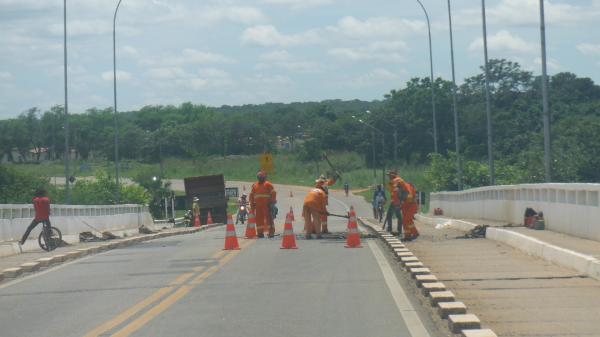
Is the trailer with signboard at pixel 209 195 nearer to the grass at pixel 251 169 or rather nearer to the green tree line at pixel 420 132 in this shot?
the green tree line at pixel 420 132

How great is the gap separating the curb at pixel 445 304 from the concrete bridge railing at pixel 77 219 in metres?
12.0

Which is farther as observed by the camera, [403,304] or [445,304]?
[403,304]

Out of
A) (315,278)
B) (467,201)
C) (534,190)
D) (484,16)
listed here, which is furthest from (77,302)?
(484,16)

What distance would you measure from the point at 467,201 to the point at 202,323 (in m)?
29.9

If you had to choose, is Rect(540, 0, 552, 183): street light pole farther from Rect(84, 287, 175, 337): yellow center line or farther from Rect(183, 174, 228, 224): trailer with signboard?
Rect(183, 174, 228, 224): trailer with signboard

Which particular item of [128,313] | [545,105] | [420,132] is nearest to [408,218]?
[545,105]

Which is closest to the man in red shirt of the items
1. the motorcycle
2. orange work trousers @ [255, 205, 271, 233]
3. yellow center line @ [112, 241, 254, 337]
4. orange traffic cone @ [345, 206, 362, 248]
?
orange work trousers @ [255, 205, 271, 233]

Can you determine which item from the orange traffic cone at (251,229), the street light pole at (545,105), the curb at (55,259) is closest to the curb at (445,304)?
the curb at (55,259)

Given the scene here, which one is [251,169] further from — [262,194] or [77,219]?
[262,194]

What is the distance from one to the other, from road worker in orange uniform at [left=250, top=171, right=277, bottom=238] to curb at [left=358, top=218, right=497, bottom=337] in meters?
8.62

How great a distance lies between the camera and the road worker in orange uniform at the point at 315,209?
84.3ft

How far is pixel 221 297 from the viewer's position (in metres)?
13.5

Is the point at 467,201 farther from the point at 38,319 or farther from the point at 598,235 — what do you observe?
the point at 38,319

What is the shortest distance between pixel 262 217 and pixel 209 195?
27.6 meters
